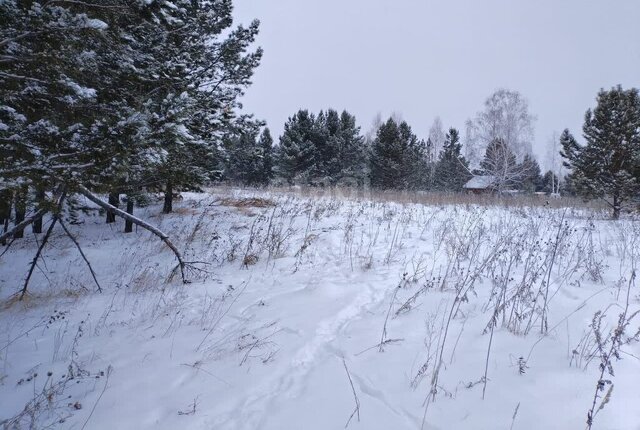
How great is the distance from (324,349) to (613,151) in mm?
13918

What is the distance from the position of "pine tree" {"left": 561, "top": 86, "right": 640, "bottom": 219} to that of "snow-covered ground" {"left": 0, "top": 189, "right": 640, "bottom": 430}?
923 cm

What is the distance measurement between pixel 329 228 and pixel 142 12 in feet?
14.8

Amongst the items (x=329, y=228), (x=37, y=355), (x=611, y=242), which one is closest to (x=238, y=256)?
(x=329, y=228)

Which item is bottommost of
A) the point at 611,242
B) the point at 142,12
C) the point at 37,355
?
the point at 37,355

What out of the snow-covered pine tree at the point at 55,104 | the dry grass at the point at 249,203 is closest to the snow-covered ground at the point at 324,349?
the snow-covered pine tree at the point at 55,104

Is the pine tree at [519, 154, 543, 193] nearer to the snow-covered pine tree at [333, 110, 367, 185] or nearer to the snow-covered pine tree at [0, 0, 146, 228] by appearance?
the snow-covered pine tree at [333, 110, 367, 185]

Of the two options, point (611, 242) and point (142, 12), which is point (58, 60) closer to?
point (142, 12)

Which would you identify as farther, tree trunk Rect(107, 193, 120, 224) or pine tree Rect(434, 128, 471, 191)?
pine tree Rect(434, 128, 471, 191)

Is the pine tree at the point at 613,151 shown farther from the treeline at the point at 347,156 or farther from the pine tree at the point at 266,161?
the pine tree at the point at 266,161

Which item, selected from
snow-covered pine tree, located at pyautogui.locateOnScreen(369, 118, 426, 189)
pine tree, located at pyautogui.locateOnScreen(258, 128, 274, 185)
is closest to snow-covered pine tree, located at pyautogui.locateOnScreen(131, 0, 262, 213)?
snow-covered pine tree, located at pyautogui.locateOnScreen(369, 118, 426, 189)

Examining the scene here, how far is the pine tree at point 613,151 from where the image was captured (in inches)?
438

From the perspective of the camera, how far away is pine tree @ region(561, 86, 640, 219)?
36.5ft

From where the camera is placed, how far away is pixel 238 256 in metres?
5.46

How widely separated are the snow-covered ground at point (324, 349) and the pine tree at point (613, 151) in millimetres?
9228
